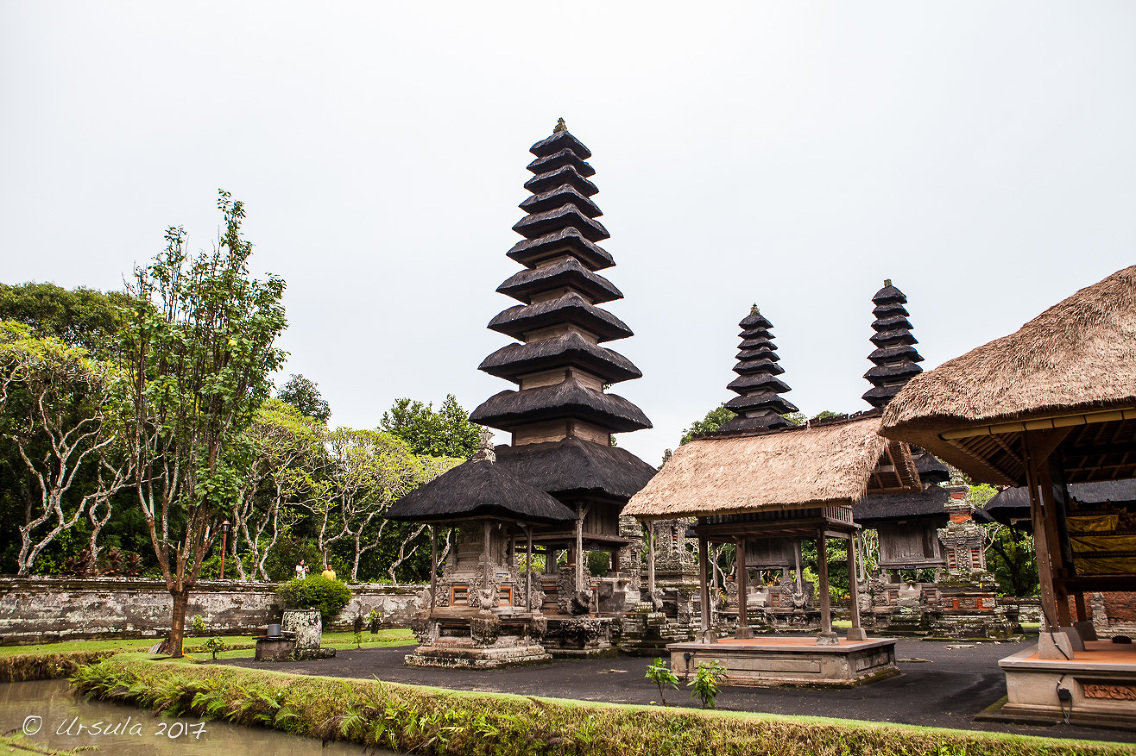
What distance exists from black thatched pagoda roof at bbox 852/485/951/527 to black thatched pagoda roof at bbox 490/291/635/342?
1064 centimetres

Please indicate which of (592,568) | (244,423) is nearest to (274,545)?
(244,423)

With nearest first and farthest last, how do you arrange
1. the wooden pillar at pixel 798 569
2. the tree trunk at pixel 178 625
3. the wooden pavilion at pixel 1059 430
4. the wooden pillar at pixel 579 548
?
the wooden pavilion at pixel 1059 430, the tree trunk at pixel 178 625, the wooden pillar at pixel 579 548, the wooden pillar at pixel 798 569

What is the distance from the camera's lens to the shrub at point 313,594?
74.4ft

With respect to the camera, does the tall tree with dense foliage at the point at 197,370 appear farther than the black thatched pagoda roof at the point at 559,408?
No

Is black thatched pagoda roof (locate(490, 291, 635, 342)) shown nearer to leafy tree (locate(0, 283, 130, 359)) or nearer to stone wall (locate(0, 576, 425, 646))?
stone wall (locate(0, 576, 425, 646))

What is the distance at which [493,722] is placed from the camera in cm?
829

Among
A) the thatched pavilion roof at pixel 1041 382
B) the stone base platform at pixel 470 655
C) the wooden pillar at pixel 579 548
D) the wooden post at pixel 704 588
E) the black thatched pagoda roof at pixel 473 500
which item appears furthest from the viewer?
the wooden pillar at pixel 579 548

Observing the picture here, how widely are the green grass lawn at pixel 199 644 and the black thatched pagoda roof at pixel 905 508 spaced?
53.2 feet

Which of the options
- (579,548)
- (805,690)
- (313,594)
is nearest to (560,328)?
(579,548)

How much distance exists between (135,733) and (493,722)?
511cm

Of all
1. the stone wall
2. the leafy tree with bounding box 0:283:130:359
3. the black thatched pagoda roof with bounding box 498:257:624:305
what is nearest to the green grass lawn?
the stone wall

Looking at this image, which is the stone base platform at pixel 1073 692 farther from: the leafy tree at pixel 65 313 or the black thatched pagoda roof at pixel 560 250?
the leafy tree at pixel 65 313

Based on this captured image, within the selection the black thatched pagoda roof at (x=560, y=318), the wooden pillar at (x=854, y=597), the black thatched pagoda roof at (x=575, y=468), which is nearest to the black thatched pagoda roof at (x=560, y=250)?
the black thatched pagoda roof at (x=560, y=318)

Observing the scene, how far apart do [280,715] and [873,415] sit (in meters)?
10.3
